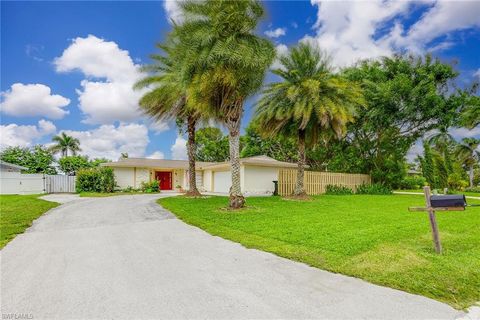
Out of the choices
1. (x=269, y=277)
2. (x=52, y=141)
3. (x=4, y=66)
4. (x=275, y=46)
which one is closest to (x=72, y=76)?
(x=4, y=66)

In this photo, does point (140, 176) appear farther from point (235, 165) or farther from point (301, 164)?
point (235, 165)

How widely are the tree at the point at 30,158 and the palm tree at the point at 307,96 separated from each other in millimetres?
32276

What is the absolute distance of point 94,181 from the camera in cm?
2173

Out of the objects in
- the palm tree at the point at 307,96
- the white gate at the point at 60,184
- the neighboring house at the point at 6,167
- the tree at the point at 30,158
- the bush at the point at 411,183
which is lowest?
the bush at the point at 411,183

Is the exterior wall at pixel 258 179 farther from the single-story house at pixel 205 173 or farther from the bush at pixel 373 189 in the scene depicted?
the bush at pixel 373 189

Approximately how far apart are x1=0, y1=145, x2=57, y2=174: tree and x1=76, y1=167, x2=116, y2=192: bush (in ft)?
57.3

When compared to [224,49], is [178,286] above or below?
below

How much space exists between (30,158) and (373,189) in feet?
128

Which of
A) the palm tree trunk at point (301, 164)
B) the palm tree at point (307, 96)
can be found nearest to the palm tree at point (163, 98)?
the palm tree at point (307, 96)

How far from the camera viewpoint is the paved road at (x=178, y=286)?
3080 mm

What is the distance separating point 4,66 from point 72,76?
10.4 ft

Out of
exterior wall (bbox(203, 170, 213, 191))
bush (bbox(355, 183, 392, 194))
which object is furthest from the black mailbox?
exterior wall (bbox(203, 170, 213, 191))

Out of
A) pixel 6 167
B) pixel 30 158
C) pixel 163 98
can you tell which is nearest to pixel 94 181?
pixel 6 167

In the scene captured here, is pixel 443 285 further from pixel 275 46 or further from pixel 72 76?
pixel 72 76
